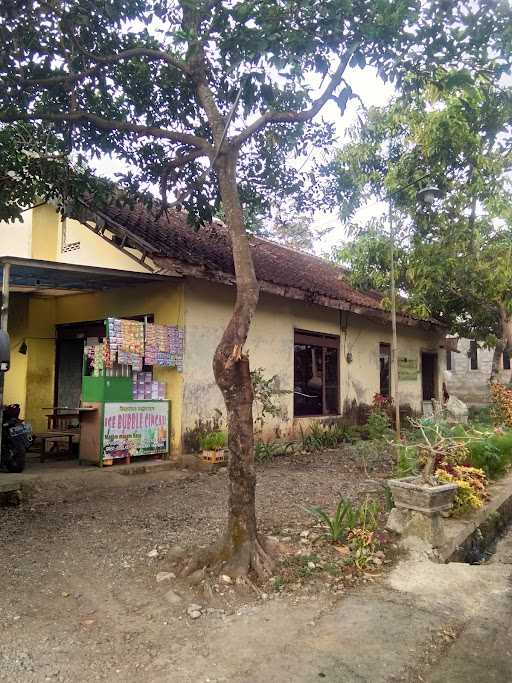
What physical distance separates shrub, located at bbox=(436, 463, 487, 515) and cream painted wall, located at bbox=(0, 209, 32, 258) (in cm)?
862

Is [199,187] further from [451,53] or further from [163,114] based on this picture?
[451,53]

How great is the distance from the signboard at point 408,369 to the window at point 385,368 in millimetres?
598

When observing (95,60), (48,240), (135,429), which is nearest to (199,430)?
(135,429)

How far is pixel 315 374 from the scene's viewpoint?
11.8 m

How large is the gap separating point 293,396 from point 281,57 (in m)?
7.07

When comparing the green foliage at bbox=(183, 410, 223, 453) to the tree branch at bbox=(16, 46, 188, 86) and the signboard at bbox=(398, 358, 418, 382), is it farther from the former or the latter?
the signboard at bbox=(398, 358, 418, 382)

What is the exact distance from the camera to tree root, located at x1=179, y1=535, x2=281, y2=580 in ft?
12.9

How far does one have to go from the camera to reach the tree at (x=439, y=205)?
10.5 m

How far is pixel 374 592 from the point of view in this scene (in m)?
A: 3.81

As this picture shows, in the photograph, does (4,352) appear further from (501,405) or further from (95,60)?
(501,405)

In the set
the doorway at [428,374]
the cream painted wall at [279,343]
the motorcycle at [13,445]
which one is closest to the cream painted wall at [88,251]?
the cream painted wall at [279,343]

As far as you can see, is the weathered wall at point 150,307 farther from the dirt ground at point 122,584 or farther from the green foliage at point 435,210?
the green foliage at point 435,210

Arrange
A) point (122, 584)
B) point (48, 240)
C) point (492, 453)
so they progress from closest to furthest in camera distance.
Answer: point (122, 584) → point (492, 453) → point (48, 240)

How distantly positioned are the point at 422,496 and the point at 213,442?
4.24 metres
